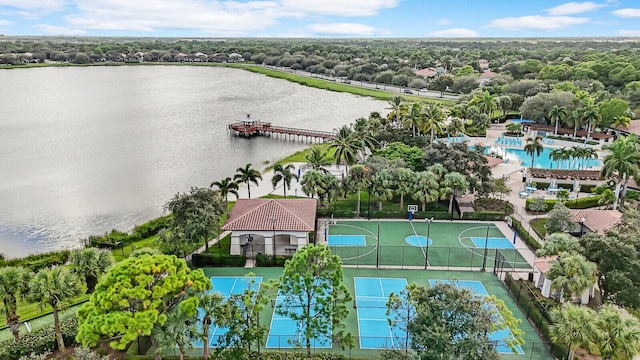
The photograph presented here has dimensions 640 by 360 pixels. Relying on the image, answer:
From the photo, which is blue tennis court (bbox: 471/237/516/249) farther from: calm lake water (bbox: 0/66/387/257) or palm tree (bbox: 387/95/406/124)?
palm tree (bbox: 387/95/406/124)

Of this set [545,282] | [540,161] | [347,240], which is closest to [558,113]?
[540,161]

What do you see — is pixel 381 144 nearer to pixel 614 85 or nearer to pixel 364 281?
pixel 364 281

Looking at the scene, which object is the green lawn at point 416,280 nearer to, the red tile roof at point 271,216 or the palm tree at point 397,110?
the red tile roof at point 271,216

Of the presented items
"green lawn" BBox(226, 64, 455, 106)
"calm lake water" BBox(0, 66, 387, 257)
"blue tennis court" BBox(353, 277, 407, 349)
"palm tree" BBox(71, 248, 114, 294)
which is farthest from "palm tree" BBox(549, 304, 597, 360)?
"green lawn" BBox(226, 64, 455, 106)

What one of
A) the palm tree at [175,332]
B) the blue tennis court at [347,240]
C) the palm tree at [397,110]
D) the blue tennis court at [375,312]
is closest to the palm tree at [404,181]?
the blue tennis court at [347,240]

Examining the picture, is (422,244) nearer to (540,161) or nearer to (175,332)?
(175,332)

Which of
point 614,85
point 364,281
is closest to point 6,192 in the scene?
point 364,281
